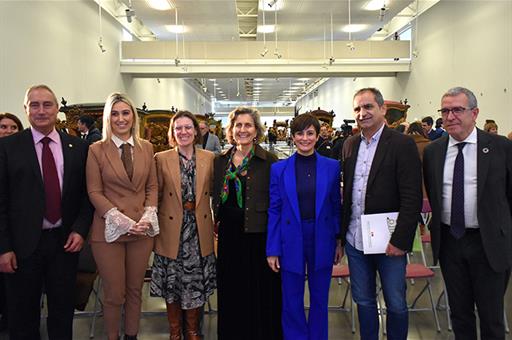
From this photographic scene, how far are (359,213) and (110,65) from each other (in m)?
13.5

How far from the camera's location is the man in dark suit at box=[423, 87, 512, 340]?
2.45 metres

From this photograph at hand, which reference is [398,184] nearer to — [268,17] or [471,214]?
[471,214]

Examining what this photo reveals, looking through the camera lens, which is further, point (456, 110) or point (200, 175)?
point (200, 175)

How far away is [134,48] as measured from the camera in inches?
604

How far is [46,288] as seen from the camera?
268 centimetres

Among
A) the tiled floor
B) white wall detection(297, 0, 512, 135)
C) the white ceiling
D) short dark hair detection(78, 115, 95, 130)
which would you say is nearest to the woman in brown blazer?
the tiled floor

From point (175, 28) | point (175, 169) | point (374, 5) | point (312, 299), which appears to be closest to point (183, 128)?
point (175, 169)

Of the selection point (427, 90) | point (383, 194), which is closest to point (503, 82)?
point (427, 90)

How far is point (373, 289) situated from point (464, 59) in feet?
36.1

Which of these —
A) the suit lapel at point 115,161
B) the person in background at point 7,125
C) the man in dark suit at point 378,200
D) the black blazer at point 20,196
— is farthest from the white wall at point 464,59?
the black blazer at point 20,196

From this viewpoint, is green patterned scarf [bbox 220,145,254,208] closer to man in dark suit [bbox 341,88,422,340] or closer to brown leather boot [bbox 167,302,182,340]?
man in dark suit [bbox 341,88,422,340]

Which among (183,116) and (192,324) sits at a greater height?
(183,116)

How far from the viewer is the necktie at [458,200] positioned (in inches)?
99.1

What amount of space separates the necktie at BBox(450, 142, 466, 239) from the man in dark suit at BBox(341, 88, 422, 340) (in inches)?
8.7
